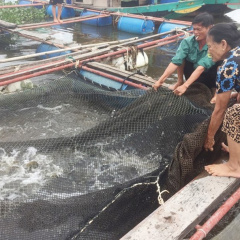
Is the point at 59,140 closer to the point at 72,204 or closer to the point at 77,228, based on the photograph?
the point at 72,204

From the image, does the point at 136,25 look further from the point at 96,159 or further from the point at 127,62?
the point at 96,159

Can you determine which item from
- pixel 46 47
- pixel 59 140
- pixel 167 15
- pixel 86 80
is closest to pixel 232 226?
pixel 59 140

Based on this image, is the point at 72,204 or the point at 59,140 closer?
the point at 72,204

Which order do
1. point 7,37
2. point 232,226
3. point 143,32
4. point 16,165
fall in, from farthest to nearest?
point 143,32 → point 7,37 → point 16,165 → point 232,226

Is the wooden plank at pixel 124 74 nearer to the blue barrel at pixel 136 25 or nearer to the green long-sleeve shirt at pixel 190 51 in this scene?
the green long-sleeve shirt at pixel 190 51

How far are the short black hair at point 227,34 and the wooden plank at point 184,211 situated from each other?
1.43 metres

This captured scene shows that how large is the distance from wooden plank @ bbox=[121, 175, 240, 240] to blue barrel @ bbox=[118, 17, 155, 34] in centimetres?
1020

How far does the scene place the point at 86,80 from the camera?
6.32 metres

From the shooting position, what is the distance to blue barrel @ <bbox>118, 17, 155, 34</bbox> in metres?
11.9

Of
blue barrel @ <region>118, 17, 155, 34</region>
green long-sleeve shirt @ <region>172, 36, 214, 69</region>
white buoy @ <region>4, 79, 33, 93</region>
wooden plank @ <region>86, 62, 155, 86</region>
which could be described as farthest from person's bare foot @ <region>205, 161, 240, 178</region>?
blue barrel @ <region>118, 17, 155, 34</region>

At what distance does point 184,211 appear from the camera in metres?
2.46

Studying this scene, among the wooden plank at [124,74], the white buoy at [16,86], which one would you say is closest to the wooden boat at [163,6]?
the wooden plank at [124,74]

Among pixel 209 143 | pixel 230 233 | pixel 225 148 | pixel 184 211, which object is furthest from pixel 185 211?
pixel 225 148

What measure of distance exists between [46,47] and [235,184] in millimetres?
7408
